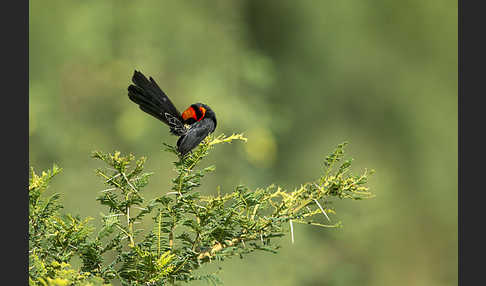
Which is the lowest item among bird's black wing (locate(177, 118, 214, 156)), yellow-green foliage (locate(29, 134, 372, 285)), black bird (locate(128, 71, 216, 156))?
yellow-green foliage (locate(29, 134, 372, 285))

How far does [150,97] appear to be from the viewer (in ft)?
7.95

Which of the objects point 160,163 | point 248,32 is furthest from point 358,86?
point 160,163

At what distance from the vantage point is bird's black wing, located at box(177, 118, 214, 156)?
217cm

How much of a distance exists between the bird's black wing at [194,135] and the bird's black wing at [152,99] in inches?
5.0

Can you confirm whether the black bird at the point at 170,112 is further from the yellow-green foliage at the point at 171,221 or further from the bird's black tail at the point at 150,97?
the yellow-green foliage at the point at 171,221

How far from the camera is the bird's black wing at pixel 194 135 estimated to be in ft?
7.13

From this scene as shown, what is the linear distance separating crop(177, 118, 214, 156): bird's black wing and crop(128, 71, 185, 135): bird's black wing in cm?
13

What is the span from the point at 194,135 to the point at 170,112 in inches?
10.5

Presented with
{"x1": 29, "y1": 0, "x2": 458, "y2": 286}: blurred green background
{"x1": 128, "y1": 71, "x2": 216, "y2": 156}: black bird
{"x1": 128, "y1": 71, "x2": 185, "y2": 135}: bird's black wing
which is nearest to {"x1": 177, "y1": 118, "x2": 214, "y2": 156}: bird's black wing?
{"x1": 128, "y1": 71, "x2": 216, "y2": 156}: black bird

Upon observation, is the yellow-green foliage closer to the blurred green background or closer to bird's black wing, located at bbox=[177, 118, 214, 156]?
bird's black wing, located at bbox=[177, 118, 214, 156]

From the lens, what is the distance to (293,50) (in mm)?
9852

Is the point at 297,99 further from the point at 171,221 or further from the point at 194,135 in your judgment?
the point at 171,221

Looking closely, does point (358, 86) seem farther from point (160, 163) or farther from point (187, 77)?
point (160, 163)

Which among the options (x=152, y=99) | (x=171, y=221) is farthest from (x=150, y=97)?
(x=171, y=221)
